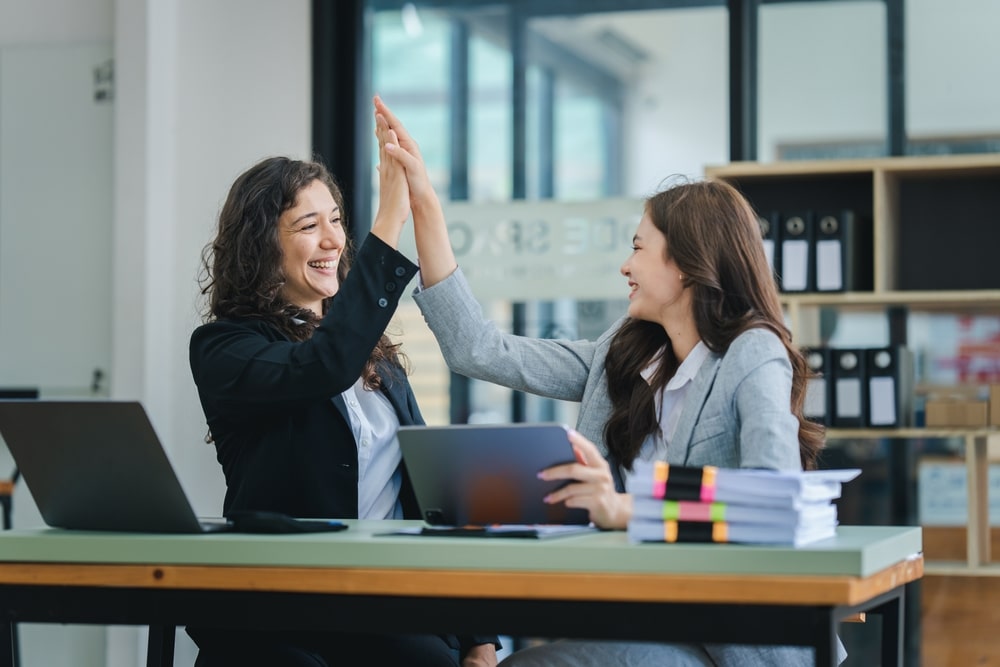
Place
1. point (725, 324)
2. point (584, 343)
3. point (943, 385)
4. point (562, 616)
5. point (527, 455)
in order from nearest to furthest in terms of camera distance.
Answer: point (562, 616), point (527, 455), point (725, 324), point (584, 343), point (943, 385)

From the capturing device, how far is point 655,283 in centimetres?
219

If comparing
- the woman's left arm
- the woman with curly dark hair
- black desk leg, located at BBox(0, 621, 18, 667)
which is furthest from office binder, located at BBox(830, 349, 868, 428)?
black desk leg, located at BBox(0, 621, 18, 667)

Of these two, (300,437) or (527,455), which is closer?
(527,455)

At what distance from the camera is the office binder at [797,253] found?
394 cm

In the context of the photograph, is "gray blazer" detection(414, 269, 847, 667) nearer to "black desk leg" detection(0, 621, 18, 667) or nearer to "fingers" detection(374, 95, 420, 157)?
"fingers" detection(374, 95, 420, 157)

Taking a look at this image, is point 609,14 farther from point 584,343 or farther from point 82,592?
point 82,592

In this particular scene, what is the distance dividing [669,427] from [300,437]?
0.61m

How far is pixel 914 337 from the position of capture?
13.8 feet

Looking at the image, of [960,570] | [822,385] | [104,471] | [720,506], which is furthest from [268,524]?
[960,570]

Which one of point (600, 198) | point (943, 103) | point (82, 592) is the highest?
point (943, 103)

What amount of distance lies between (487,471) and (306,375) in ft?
1.50

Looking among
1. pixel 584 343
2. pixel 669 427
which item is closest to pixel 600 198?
pixel 584 343

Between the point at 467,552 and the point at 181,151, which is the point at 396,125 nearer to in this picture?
the point at 467,552

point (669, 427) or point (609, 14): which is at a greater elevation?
point (609, 14)
